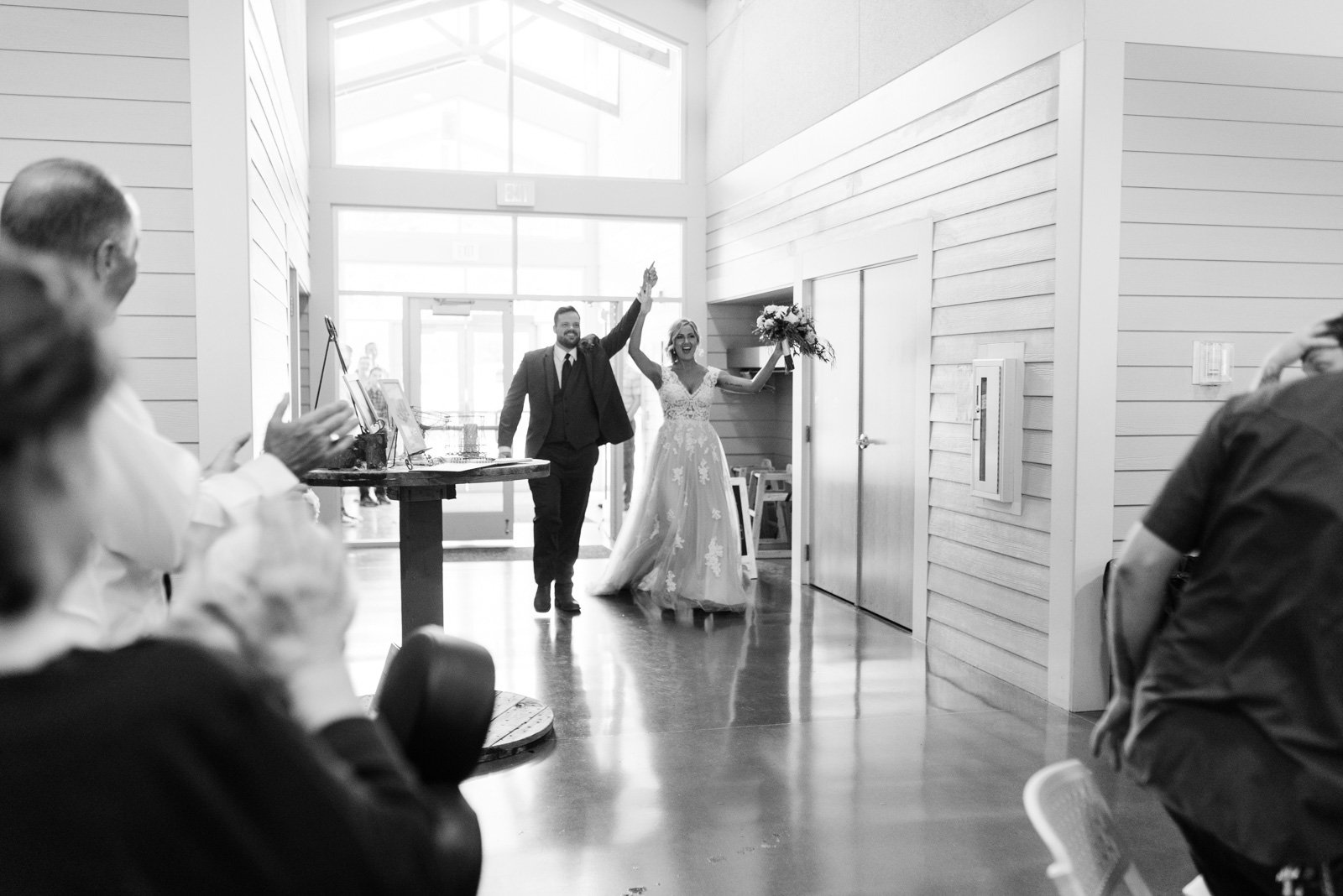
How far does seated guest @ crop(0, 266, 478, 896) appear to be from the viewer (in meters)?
0.71

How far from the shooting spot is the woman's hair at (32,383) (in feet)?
2.26

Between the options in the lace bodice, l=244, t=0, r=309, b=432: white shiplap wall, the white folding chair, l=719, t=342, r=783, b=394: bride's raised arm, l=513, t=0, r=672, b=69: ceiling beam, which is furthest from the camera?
l=513, t=0, r=672, b=69: ceiling beam

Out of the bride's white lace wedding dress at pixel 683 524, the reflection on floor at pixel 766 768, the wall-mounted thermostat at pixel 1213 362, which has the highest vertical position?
the wall-mounted thermostat at pixel 1213 362

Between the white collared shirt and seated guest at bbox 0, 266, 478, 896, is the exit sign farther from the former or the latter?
seated guest at bbox 0, 266, 478, 896

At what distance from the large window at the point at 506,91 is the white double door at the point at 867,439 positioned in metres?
3.33

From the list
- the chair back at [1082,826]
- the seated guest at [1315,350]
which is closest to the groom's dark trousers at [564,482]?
the chair back at [1082,826]

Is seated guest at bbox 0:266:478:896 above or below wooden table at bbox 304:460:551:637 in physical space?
above

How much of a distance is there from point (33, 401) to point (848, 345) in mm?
6414

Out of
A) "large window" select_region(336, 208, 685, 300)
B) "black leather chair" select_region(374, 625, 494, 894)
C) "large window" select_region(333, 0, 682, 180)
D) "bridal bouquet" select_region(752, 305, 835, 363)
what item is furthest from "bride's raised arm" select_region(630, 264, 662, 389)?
"black leather chair" select_region(374, 625, 494, 894)

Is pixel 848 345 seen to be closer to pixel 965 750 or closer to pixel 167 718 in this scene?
pixel 965 750

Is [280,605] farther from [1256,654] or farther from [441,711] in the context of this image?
[1256,654]

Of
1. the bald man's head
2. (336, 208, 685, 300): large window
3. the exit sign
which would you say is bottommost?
the bald man's head

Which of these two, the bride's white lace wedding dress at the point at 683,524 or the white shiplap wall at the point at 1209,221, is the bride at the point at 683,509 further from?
the white shiplap wall at the point at 1209,221

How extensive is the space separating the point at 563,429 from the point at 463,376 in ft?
10.7
